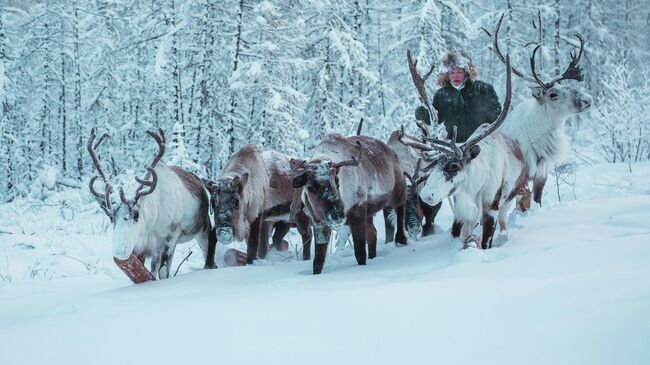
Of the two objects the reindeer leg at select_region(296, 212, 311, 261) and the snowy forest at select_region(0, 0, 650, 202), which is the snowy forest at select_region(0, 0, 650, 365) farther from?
the snowy forest at select_region(0, 0, 650, 202)

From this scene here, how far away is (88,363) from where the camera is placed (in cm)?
278

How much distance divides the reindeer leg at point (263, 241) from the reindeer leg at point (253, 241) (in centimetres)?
54

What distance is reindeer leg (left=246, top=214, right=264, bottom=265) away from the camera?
21.4ft

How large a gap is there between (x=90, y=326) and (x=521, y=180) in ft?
15.2

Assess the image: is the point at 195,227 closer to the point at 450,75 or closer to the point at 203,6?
the point at 450,75

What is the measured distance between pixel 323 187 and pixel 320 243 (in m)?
0.58

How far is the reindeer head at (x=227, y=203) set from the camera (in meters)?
5.94

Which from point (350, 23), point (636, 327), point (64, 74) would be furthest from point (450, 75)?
point (64, 74)

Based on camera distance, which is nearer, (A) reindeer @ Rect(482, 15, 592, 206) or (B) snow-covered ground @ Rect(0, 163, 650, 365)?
(B) snow-covered ground @ Rect(0, 163, 650, 365)

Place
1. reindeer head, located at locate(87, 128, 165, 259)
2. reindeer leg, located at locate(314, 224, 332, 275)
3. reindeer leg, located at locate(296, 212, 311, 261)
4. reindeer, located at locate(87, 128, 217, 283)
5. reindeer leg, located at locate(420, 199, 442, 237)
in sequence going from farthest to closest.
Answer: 1. reindeer leg, located at locate(420, 199, 442, 237)
2. reindeer leg, located at locate(296, 212, 311, 261)
3. reindeer leg, located at locate(314, 224, 332, 275)
4. reindeer, located at locate(87, 128, 217, 283)
5. reindeer head, located at locate(87, 128, 165, 259)

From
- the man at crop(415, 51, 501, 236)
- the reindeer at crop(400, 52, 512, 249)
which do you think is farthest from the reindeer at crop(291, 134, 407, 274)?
the man at crop(415, 51, 501, 236)

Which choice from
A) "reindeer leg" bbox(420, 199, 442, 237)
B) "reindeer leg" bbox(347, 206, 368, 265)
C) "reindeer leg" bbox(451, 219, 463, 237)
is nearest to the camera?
"reindeer leg" bbox(347, 206, 368, 265)

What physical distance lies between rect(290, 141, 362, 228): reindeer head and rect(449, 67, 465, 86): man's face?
2743 mm

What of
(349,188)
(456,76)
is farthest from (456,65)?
(349,188)
